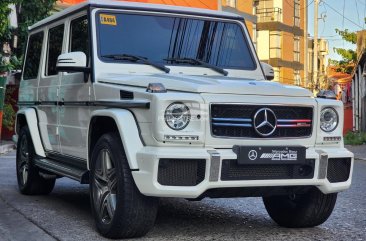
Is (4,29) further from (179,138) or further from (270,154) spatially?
(270,154)

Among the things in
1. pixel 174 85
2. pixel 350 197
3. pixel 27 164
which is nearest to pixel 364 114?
pixel 350 197

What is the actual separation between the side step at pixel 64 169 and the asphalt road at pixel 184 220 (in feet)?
1.40

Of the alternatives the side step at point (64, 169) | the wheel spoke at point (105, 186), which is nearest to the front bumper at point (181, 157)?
the wheel spoke at point (105, 186)

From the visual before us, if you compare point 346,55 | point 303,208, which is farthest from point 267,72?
point 346,55

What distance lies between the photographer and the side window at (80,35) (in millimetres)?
6090

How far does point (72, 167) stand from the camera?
6.20 m

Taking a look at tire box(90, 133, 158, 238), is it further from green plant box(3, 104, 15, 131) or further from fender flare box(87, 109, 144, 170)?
green plant box(3, 104, 15, 131)

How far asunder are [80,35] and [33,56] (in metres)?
1.81

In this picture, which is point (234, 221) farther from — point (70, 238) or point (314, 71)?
point (314, 71)

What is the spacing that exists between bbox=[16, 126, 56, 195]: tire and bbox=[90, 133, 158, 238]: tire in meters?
2.27

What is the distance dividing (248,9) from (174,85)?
108 feet

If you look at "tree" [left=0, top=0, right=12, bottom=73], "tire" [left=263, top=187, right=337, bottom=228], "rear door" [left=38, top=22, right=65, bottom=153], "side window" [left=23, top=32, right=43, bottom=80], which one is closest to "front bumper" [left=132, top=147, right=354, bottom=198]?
"tire" [left=263, top=187, right=337, bottom=228]

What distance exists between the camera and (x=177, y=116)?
4695mm

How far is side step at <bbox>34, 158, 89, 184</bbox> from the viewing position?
5.69 metres
